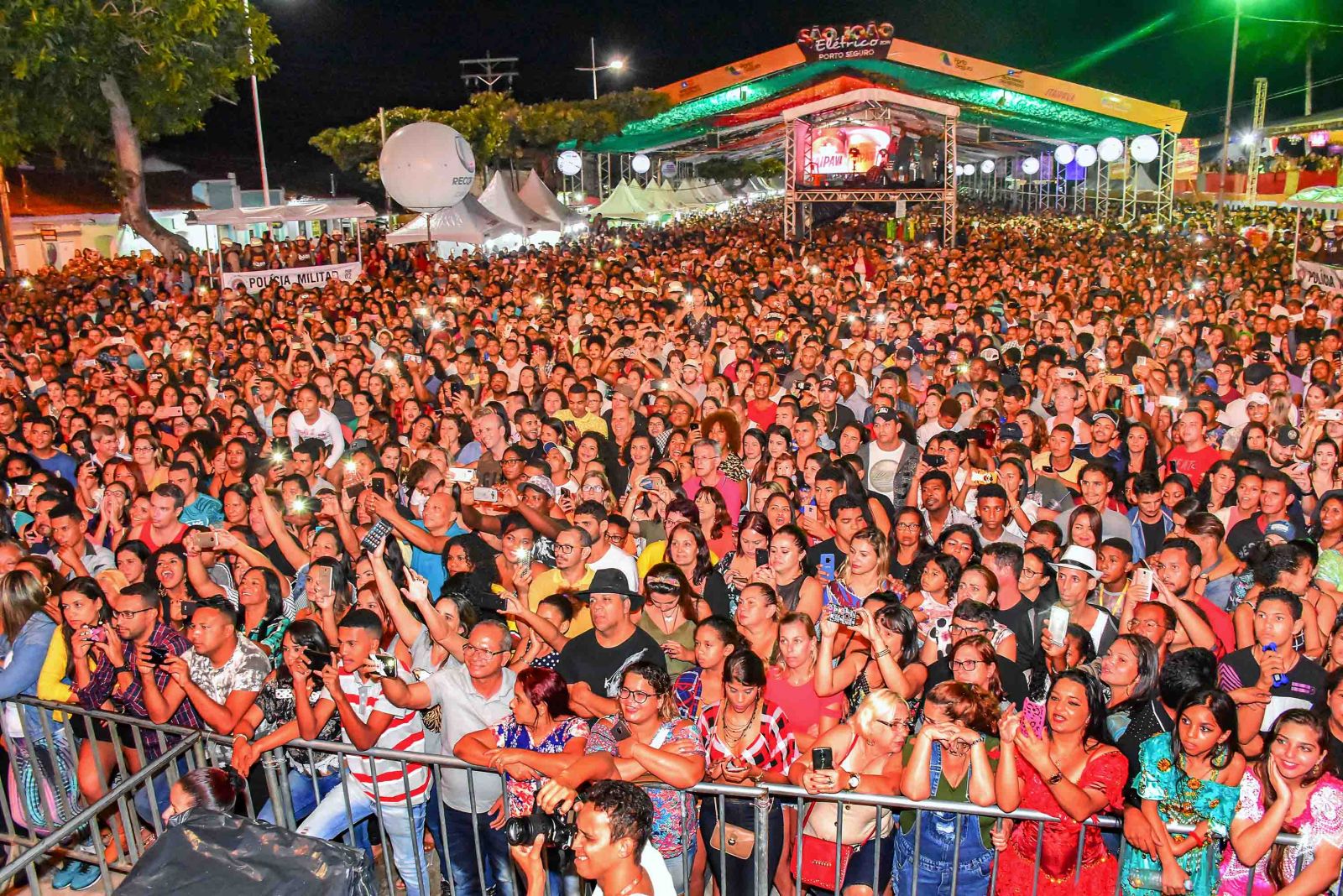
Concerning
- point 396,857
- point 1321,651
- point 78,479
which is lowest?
point 396,857

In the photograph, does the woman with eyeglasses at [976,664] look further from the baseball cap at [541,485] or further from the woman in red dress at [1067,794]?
the baseball cap at [541,485]

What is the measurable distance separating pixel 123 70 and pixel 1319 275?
20839 mm

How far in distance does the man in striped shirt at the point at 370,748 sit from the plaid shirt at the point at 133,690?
32.3 inches

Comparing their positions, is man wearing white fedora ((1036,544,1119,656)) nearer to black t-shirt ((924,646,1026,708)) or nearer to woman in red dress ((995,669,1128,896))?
→ black t-shirt ((924,646,1026,708))

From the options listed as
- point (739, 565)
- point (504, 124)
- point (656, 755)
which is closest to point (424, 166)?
point (739, 565)

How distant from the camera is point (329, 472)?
762 cm

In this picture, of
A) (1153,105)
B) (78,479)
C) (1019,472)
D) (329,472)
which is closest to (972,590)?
(1019,472)

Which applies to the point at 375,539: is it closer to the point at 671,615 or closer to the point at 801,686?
the point at 671,615

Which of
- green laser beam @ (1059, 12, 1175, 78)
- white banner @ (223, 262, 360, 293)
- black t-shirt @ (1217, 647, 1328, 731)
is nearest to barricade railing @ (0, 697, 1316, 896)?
black t-shirt @ (1217, 647, 1328, 731)

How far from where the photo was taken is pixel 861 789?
3.63 m

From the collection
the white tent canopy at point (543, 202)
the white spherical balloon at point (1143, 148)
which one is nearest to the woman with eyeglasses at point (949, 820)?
the white spherical balloon at point (1143, 148)

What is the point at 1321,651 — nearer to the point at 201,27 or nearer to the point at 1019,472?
the point at 1019,472

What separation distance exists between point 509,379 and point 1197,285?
948cm

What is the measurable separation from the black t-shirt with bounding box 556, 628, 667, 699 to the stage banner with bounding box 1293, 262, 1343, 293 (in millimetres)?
13727
